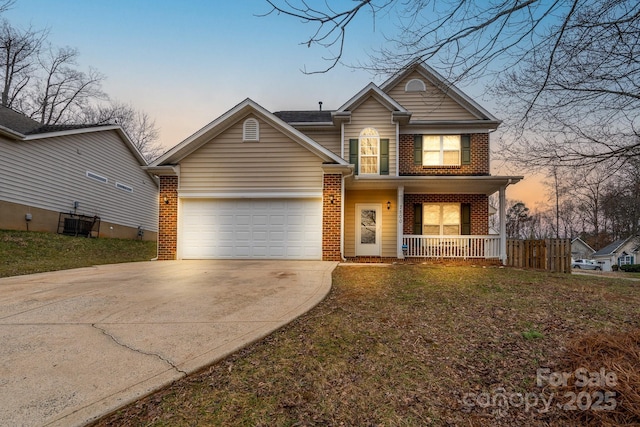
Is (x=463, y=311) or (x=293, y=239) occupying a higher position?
(x=293, y=239)

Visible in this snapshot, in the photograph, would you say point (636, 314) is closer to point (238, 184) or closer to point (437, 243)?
point (437, 243)

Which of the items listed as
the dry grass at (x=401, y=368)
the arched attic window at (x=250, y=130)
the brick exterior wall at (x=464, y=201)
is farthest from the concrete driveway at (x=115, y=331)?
the brick exterior wall at (x=464, y=201)

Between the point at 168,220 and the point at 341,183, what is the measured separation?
598 cm

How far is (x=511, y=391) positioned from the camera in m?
2.76

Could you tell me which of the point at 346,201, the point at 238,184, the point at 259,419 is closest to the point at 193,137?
the point at 238,184

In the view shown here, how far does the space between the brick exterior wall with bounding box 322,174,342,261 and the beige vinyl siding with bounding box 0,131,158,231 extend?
495 inches

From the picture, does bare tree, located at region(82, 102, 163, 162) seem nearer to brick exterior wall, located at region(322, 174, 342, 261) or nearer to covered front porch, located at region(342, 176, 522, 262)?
covered front porch, located at region(342, 176, 522, 262)

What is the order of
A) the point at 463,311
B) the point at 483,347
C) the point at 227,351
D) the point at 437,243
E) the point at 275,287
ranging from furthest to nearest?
the point at 437,243 < the point at 275,287 < the point at 463,311 < the point at 483,347 < the point at 227,351

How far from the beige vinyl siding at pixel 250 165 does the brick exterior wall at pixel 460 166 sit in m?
4.43

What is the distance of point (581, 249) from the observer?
47250 millimetres

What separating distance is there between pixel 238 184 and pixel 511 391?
9807mm

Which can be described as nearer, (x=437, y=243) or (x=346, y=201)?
(x=437, y=243)

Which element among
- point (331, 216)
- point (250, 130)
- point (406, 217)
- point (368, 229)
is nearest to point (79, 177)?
point (250, 130)

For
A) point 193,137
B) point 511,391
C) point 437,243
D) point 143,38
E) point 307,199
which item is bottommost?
point 511,391
